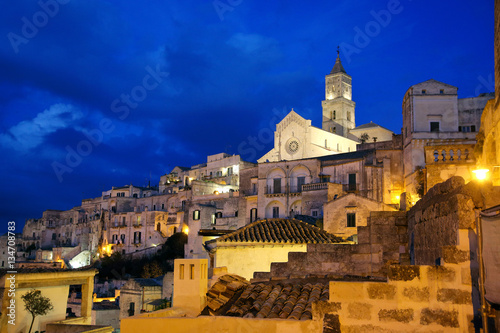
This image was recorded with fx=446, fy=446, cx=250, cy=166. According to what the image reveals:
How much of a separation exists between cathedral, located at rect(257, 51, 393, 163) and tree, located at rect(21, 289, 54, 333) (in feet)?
154

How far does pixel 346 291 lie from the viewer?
208 inches

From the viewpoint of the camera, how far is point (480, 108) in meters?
36.4

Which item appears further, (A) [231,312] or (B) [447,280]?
(A) [231,312]

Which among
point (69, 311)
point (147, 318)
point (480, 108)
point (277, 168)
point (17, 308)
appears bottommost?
point (69, 311)

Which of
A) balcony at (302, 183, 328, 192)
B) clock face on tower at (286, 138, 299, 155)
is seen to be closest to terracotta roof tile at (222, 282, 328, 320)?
balcony at (302, 183, 328, 192)

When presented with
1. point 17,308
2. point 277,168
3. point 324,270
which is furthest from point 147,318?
point 277,168

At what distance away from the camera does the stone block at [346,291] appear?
5258 mm

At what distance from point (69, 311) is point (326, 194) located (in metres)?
24.3

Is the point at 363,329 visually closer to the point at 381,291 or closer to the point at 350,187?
the point at 381,291

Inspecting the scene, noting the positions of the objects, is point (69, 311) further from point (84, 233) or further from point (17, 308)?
point (84, 233)

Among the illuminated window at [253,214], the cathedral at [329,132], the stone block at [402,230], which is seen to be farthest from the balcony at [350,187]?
the stone block at [402,230]

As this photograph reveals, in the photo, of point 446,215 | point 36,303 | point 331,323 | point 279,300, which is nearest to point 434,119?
point 36,303

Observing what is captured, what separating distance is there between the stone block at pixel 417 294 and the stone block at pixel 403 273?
4.9 inches

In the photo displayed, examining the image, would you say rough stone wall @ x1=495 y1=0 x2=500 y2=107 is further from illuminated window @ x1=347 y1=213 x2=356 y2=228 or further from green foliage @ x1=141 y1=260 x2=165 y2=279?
green foliage @ x1=141 y1=260 x2=165 y2=279
